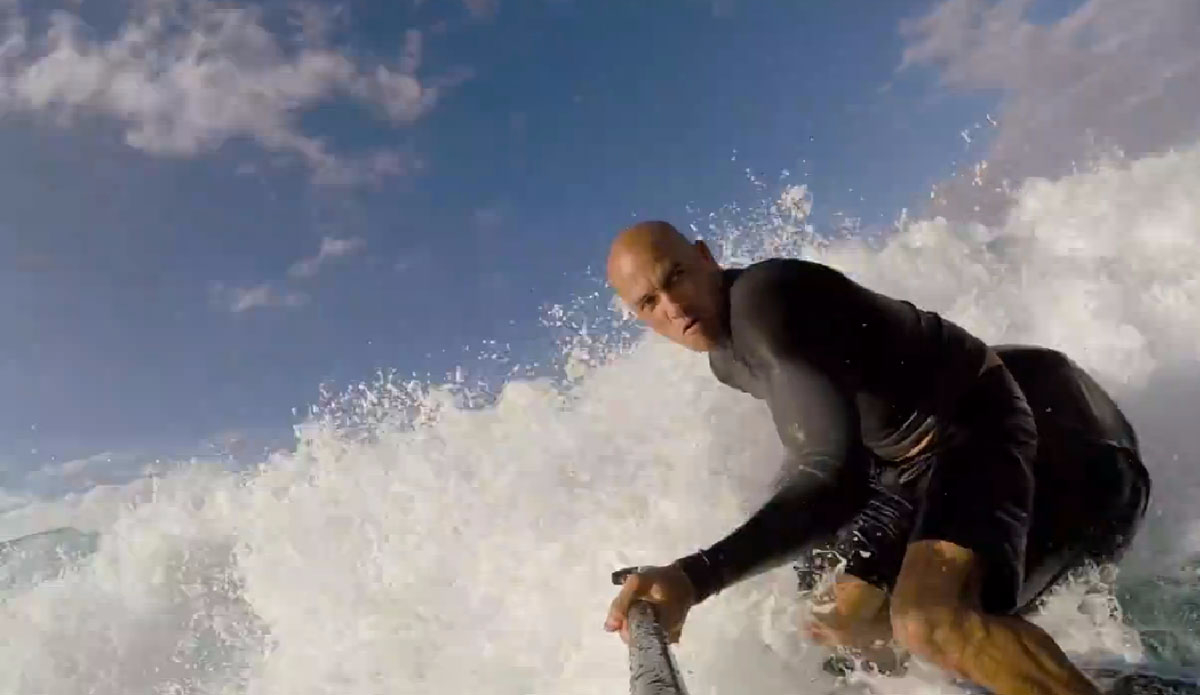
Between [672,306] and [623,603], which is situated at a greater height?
[672,306]

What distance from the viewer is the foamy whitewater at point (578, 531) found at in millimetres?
4066

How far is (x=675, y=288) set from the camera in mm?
2633

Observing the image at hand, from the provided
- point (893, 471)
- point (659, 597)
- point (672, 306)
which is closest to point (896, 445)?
point (893, 471)

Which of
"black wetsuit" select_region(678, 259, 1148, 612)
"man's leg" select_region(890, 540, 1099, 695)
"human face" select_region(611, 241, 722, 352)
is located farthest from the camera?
"human face" select_region(611, 241, 722, 352)

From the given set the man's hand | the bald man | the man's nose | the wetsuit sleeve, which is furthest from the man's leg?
the man's nose

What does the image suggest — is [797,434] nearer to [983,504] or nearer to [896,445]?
[983,504]

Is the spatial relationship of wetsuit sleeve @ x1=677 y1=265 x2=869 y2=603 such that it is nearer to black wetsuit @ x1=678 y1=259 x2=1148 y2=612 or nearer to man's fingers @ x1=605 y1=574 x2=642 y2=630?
black wetsuit @ x1=678 y1=259 x2=1148 y2=612

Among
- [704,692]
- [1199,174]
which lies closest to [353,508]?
[704,692]

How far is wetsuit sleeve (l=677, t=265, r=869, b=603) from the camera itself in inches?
92.7

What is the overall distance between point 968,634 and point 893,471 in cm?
88

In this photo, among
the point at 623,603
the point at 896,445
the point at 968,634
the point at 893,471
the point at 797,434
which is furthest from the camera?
the point at 893,471

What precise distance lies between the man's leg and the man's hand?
2.14 ft

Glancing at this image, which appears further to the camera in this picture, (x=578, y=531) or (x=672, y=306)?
(x=578, y=531)

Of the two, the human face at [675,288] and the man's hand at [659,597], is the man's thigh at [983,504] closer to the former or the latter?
the man's hand at [659,597]
